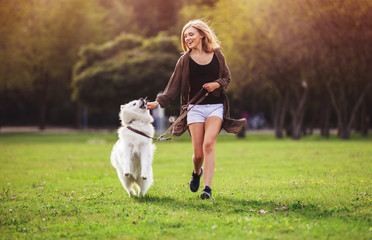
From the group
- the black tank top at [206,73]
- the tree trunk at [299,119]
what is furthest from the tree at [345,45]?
the black tank top at [206,73]

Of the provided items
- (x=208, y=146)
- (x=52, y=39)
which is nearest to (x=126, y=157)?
(x=208, y=146)

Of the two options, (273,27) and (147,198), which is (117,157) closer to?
(147,198)

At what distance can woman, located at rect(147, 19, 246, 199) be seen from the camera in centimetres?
752

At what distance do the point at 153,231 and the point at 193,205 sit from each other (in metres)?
1.54

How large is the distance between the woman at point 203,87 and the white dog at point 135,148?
38cm

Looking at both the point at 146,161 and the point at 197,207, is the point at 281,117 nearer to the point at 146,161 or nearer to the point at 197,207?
the point at 146,161

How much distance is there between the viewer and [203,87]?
7.46 metres

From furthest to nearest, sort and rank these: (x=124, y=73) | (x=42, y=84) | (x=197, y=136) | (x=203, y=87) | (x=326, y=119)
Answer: (x=42, y=84) < (x=326, y=119) < (x=124, y=73) < (x=197, y=136) < (x=203, y=87)

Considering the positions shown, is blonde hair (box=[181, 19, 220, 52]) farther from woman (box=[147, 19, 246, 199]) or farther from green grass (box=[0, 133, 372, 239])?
green grass (box=[0, 133, 372, 239])

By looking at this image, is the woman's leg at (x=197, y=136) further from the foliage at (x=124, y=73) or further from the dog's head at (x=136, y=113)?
Result: the foliage at (x=124, y=73)

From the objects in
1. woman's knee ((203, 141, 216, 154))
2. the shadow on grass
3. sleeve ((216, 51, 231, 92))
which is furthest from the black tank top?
the shadow on grass

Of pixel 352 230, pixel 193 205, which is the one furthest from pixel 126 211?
pixel 352 230

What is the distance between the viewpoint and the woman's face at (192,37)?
755 cm

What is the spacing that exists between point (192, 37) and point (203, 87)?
833 mm
